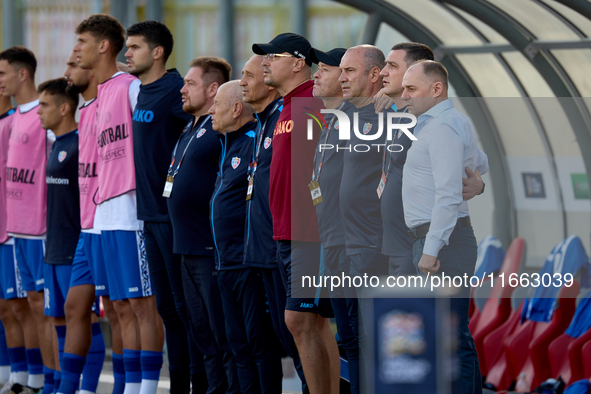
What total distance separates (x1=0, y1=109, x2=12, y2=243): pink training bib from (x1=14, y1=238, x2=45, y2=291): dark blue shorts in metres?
0.28

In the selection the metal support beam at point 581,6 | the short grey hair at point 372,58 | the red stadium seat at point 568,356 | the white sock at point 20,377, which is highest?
the metal support beam at point 581,6

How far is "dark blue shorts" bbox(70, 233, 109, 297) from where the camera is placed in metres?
5.36

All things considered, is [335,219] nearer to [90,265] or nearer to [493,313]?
[90,265]

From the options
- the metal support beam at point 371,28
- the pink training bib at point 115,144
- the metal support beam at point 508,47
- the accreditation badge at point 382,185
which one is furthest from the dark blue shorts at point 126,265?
the metal support beam at point 508,47

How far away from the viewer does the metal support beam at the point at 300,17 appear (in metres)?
12.0

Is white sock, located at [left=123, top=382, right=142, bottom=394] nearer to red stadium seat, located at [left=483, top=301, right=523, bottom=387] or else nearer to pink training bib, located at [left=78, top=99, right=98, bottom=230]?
pink training bib, located at [left=78, top=99, right=98, bottom=230]

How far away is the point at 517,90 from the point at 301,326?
4.76 metres

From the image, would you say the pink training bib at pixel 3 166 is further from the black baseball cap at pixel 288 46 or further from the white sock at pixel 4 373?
the black baseball cap at pixel 288 46

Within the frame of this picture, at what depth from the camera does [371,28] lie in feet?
23.6

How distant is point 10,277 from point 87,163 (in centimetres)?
148

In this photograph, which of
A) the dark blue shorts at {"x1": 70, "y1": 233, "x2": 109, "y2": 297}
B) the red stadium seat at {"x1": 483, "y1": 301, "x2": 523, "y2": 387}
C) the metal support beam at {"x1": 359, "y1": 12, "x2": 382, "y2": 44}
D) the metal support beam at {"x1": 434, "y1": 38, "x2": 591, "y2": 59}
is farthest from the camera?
the metal support beam at {"x1": 359, "y1": 12, "x2": 382, "y2": 44}

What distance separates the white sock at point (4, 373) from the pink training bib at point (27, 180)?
1.24 meters

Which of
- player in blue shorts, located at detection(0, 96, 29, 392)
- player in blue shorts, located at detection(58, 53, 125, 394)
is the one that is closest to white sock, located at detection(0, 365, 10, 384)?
player in blue shorts, located at detection(0, 96, 29, 392)

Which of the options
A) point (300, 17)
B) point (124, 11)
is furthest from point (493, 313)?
point (124, 11)
